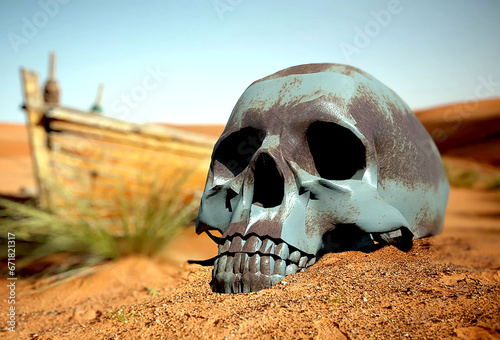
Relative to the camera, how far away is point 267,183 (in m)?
1.93

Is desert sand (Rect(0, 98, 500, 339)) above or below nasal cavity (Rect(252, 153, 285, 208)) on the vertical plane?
below

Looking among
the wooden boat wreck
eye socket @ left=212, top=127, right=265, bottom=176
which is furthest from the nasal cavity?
the wooden boat wreck

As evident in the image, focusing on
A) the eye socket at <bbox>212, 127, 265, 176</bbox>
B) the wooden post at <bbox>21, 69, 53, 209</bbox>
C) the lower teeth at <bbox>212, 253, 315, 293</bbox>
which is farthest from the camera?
the wooden post at <bbox>21, 69, 53, 209</bbox>

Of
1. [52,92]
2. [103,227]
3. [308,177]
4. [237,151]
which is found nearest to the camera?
[308,177]

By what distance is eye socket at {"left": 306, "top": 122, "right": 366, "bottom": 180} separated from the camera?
1877 mm

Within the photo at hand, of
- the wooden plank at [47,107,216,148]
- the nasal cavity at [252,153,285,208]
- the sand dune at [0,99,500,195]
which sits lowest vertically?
the sand dune at [0,99,500,195]

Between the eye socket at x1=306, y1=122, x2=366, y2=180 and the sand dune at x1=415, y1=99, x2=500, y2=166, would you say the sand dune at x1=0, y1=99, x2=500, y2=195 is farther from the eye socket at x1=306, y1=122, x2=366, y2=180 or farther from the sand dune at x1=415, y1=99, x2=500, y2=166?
the eye socket at x1=306, y1=122, x2=366, y2=180

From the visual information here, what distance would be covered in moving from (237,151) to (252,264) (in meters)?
0.73

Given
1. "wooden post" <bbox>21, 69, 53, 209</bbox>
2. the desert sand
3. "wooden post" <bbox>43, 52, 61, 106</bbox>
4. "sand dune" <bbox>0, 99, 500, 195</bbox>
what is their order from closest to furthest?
the desert sand → "wooden post" <bbox>21, 69, 53, 209</bbox> → "wooden post" <bbox>43, 52, 61, 106</bbox> → "sand dune" <bbox>0, 99, 500, 195</bbox>

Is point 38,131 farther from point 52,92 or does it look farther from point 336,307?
point 336,307

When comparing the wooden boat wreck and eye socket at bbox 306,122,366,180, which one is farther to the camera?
the wooden boat wreck

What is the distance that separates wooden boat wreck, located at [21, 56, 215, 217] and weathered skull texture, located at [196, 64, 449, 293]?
9.69 ft

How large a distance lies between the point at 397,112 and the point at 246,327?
145 centimetres

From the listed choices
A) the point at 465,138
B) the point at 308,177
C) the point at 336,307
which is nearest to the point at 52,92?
the point at 308,177
